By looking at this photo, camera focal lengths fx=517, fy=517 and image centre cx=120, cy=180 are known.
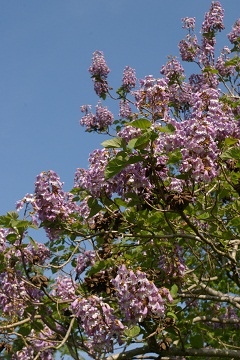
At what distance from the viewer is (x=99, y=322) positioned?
15.1 feet

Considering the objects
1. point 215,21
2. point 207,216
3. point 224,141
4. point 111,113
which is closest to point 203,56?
point 215,21

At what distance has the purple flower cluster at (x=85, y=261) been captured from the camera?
279 inches

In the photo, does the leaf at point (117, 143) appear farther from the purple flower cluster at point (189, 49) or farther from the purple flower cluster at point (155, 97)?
the purple flower cluster at point (189, 49)

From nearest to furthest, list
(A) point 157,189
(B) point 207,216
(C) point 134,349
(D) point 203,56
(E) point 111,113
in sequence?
(A) point 157,189 < (B) point 207,216 < (C) point 134,349 < (D) point 203,56 < (E) point 111,113

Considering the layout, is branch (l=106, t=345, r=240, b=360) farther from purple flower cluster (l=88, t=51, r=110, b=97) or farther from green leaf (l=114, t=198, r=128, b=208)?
purple flower cluster (l=88, t=51, r=110, b=97)

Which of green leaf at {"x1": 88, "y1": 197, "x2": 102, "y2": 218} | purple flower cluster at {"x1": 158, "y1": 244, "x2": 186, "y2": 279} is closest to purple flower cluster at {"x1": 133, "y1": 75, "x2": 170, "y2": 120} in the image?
green leaf at {"x1": 88, "y1": 197, "x2": 102, "y2": 218}

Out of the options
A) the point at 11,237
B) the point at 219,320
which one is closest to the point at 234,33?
the point at 219,320

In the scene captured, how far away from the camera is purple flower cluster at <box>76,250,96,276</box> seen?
7074mm

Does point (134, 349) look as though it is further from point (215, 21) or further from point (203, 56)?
point (215, 21)

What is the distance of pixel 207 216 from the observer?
5.80 metres

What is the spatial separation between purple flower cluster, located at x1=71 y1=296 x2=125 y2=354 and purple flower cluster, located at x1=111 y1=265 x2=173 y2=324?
19cm

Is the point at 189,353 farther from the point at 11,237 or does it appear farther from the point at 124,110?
the point at 124,110

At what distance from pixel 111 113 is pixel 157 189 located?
9779 millimetres

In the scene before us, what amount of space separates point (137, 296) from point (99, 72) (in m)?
10.1
